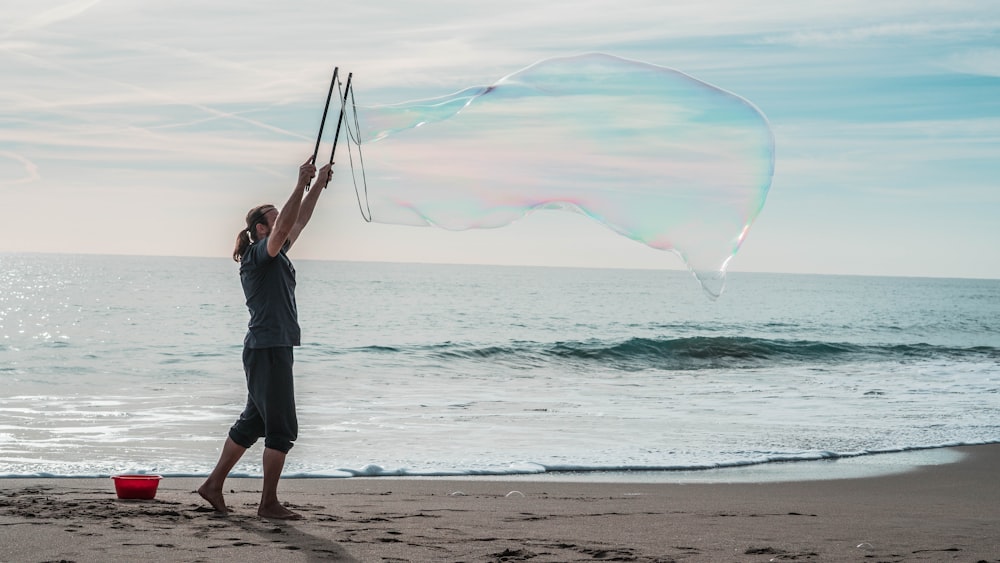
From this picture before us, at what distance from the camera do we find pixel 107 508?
5.69 metres

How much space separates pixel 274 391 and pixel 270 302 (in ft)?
1.50

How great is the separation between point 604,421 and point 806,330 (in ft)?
98.8

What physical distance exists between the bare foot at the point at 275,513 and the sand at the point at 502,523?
2.4 inches

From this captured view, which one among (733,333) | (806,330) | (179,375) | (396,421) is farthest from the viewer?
(806,330)

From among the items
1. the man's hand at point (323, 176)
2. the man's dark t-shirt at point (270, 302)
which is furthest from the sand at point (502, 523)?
the man's hand at point (323, 176)

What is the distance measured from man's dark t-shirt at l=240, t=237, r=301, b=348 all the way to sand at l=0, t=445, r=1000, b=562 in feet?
3.08

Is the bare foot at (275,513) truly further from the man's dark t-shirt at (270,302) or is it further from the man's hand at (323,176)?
the man's hand at (323,176)

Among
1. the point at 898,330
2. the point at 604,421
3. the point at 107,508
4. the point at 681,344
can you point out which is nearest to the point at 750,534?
the point at 107,508

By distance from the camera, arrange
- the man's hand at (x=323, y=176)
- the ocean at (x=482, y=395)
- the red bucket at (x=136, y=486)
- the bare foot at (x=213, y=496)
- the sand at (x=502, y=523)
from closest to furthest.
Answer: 1. the sand at (x=502, y=523)
2. the man's hand at (x=323, y=176)
3. the bare foot at (x=213, y=496)
4. the red bucket at (x=136, y=486)
5. the ocean at (x=482, y=395)

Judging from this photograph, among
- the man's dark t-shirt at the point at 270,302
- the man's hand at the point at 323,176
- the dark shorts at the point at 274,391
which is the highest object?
the man's hand at the point at 323,176

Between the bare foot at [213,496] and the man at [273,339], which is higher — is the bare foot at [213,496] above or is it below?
below

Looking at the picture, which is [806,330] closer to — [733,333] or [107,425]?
[733,333]

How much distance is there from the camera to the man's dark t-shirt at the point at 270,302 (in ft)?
17.9

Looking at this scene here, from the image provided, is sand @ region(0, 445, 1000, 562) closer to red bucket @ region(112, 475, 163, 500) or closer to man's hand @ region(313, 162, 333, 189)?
red bucket @ region(112, 475, 163, 500)
